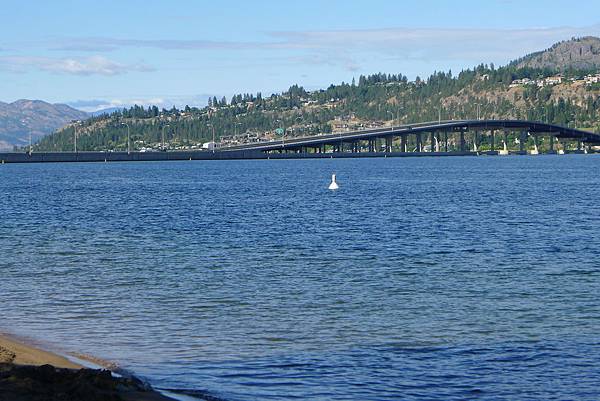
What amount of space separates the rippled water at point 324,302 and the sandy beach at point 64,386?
1765mm

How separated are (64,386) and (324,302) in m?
12.5

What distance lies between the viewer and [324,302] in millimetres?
27422

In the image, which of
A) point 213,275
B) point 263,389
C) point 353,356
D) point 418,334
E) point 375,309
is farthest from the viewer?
point 213,275

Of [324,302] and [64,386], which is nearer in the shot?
[64,386]

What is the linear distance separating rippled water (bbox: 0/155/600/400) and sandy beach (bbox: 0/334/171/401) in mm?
1765

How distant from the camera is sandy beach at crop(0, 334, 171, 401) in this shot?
14836mm

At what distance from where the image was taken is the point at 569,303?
88.7 ft

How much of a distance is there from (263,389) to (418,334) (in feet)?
19.2

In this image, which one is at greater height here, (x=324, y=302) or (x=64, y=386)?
(x=64, y=386)

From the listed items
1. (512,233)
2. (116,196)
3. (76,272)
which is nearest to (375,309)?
(76,272)

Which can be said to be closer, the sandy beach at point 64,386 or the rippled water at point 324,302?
the sandy beach at point 64,386

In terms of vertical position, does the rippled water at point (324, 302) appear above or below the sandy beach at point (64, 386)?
below

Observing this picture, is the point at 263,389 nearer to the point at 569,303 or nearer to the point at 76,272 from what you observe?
the point at 569,303

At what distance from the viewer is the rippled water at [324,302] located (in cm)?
1914
